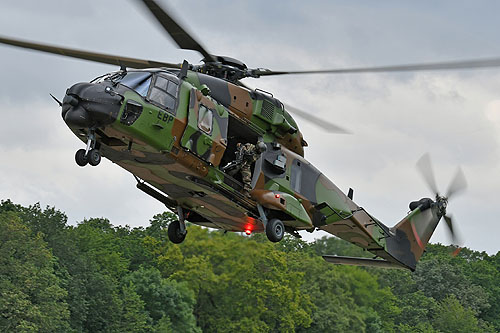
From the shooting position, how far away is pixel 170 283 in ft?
217

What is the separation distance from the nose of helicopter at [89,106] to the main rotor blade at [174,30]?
2136 mm

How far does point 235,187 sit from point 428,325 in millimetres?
66458

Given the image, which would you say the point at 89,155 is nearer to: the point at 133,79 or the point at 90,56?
the point at 133,79

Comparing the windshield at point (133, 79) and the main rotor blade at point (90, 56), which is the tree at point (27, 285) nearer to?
the main rotor blade at point (90, 56)

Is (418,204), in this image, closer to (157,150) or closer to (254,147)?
(254,147)

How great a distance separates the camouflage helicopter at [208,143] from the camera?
836 inches

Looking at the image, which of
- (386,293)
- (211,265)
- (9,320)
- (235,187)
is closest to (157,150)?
(235,187)

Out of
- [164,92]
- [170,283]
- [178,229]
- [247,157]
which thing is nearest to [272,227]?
[247,157]

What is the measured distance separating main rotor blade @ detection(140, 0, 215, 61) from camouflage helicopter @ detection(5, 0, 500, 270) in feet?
0.09

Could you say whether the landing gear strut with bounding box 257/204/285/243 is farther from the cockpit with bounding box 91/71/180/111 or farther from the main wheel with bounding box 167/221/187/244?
the cockpit with bounding box 91/71/180/111

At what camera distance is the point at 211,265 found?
65.0m

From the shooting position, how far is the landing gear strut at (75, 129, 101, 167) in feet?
68.1

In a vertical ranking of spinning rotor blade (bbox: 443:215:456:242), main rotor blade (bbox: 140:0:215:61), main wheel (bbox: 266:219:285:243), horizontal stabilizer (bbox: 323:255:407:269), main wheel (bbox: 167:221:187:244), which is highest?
spinning rotor blade (bbox: 443:215:456:242)

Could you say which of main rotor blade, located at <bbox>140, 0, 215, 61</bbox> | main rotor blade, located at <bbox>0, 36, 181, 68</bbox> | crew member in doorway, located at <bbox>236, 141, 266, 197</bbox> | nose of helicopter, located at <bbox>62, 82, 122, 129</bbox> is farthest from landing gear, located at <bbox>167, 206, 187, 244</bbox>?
nose of helicopter, located at <bbox>62, 82, 122, 129</bbox>
